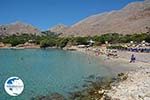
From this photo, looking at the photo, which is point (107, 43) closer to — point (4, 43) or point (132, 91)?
point (4, 43)

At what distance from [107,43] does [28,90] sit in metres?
112

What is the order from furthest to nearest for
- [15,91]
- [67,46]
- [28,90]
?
1. [67,46]
2. [28,90]
3. [15,91]

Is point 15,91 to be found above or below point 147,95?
above

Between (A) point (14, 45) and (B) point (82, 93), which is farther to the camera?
(A) point (14, 45)

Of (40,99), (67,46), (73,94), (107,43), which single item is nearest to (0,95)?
(40,99)

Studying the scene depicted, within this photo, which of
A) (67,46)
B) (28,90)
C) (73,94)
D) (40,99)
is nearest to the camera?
(40,99)

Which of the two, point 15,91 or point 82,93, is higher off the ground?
point 15,91

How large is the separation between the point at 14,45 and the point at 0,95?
153526 millimetres

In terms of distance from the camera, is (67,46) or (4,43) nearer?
(67,46)

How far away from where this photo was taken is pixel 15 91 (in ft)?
40.4

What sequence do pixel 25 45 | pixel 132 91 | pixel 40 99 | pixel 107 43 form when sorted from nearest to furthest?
pixel 132 91
pixel 40 99
pixel 107 43
pixel 25 45

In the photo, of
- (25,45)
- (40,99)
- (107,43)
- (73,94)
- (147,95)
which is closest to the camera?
(147,95)

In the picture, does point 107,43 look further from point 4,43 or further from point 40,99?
point 40,99

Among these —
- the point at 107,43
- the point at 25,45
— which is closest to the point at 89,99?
the point at 107,43
